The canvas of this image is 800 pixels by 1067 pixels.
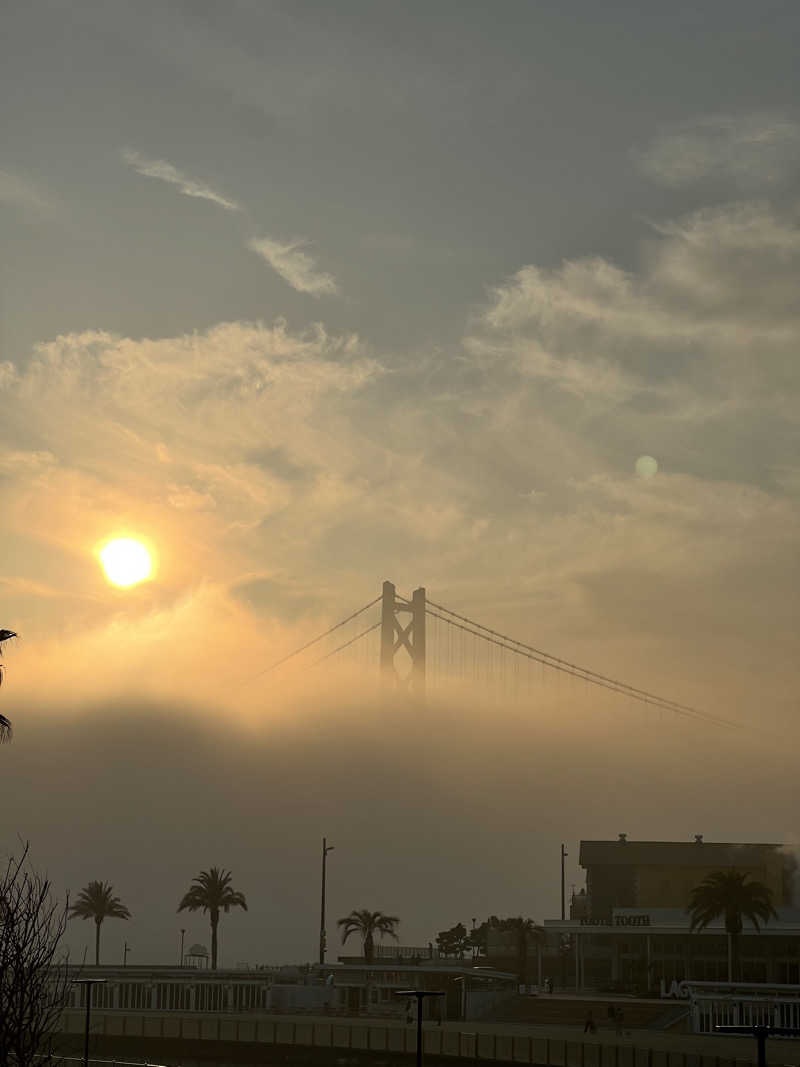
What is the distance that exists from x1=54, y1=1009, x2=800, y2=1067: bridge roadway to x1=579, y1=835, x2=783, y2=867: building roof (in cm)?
6472

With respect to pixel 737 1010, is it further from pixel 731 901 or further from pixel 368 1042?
pixel 731 901

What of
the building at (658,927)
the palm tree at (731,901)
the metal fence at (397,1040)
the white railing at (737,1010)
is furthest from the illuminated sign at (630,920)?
the metal fence at (397,1040)

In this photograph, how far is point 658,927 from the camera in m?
119

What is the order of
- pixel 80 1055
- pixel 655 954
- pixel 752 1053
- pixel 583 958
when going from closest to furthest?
pixel 752 1053, pixel 80 1055, pixel 655 954, pixel 583 958

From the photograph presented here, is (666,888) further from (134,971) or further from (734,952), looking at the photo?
(134,971)

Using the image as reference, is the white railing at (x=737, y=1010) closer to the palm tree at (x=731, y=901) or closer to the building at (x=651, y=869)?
the palm tree at (x=731, y=901)

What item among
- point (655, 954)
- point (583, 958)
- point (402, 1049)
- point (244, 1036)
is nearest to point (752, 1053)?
point (402, 1049)

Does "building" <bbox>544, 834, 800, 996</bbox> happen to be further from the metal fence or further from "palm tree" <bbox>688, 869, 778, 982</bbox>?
the metal fence

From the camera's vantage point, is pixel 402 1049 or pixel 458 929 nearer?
pixel 402 1049

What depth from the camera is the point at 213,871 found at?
156m

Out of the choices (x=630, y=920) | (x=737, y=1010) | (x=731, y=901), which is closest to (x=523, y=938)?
(x=630, y=920)

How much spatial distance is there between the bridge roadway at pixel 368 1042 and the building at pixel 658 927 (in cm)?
2896

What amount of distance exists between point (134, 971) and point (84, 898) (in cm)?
6248

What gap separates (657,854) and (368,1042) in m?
79.8
